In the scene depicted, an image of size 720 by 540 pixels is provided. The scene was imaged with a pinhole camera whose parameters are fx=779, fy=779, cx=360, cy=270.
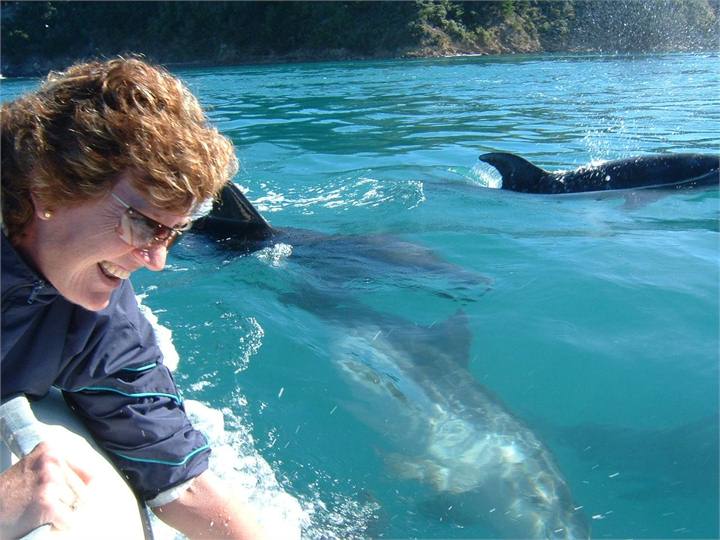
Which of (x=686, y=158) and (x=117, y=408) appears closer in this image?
(x=117, y=408)

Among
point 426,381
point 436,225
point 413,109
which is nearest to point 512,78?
point 413,109

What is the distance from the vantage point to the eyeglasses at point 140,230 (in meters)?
→ 2.04

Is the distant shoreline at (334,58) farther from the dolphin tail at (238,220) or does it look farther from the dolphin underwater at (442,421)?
the dolphin underwater at (442,421)

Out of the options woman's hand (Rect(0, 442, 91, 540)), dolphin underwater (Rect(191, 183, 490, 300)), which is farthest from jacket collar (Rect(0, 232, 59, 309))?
dolphin underwater (Rect(191, 183, 490, 300))

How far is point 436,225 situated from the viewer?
744 centimetres

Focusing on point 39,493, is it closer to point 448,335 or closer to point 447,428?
point 447,428

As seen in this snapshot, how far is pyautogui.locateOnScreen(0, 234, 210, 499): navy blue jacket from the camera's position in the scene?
7.38 feet

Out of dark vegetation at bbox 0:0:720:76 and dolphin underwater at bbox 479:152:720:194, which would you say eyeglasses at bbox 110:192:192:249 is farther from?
dark vegetation at bbox 0:0:720:76

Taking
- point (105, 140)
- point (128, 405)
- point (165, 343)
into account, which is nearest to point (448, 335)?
point (165, 343)

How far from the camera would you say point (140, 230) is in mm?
2070

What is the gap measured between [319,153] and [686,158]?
17.8 feet

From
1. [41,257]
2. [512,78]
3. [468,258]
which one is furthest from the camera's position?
[512,78]

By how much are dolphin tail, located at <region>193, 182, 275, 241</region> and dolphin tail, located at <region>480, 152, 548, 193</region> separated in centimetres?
314

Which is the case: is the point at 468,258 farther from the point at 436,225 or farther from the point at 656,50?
the point at 656,50
